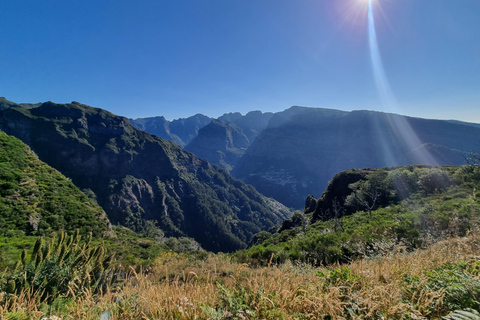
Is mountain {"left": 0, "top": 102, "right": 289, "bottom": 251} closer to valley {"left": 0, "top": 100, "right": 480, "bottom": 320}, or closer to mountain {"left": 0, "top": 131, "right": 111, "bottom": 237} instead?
valley {"left": 0, "top": 100, "right": 480, "bottom": 320}

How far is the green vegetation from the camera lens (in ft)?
26.7

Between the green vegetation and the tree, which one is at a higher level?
the green vegetation

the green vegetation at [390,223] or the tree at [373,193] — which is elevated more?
the green vegetation at [390,223]

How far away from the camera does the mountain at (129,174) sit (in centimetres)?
12788

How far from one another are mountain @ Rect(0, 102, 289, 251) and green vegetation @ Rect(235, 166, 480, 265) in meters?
112

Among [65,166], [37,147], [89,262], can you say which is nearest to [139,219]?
[65,166]

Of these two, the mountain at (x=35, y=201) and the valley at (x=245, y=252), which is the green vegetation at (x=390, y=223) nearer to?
the valley at (x=245, y=252)

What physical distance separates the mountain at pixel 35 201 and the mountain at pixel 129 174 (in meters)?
95.4

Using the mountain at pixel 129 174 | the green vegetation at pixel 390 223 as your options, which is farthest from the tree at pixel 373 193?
the mountain at pixel 129 174

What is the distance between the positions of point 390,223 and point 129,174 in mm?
169379

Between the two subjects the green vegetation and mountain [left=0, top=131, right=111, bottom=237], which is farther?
mountain [left=0, top=131, right=111, bottom=237]

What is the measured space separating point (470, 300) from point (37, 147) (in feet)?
613

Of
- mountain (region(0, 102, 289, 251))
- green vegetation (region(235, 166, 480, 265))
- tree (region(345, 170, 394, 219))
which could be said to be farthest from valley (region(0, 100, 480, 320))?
mountain (region(0, 102, 289, 251))

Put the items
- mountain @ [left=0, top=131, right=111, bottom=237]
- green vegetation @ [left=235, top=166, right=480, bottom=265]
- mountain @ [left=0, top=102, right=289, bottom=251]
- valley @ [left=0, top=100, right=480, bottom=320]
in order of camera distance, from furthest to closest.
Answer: mountain @ [left=0, top=102, right=289, bottom=251] → mountain @ [left=0, top=131, right=111, bottom=237] → green vegetation @ [left=235, top=166, right=480, bottom=265] → valley @ [left=0, top=100, right=480, bottom=320]
